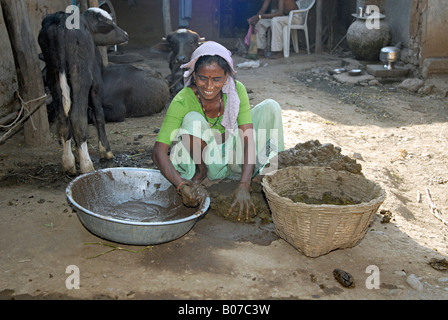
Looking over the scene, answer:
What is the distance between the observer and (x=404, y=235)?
2.74 metres

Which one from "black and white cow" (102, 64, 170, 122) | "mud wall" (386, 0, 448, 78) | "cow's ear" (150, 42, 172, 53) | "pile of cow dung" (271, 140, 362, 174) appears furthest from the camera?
"mud wall" (386, 0, 448, 78)

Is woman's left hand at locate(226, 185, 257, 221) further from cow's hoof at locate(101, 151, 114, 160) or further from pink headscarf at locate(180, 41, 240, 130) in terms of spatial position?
cow's hoof at locate(101, 151, 114, 160)

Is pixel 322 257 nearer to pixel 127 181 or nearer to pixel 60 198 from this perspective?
pixel 127 181

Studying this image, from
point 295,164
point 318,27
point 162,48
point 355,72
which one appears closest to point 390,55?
point 355,72

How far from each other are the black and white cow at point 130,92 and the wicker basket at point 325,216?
309 cm

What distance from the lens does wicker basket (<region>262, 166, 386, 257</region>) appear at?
7.41 ft

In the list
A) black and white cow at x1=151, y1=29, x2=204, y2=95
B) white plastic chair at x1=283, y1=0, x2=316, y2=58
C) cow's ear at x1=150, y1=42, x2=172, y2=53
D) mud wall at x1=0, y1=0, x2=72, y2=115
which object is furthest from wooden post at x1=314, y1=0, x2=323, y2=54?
mud wall at x1=0, y1=0, x2=72, y2=115

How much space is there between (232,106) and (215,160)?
0.44m

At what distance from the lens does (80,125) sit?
344cm

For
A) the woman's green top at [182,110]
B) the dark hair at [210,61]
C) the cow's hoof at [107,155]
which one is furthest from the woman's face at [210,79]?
the cow's hoof at [107,155]

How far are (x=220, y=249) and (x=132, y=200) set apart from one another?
2.53 feet

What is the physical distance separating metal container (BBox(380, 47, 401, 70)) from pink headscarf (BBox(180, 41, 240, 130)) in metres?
5.23

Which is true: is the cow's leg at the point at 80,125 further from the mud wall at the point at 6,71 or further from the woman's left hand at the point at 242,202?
the mud wall at the point at 6,71

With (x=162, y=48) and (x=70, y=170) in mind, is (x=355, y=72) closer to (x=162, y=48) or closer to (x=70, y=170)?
(x=162, y=48)
